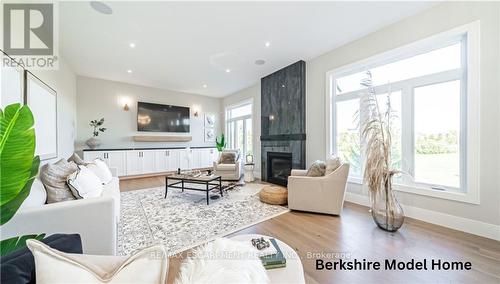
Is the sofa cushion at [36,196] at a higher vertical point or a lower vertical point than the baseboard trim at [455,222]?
higher

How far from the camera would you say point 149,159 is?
5727 millimetres

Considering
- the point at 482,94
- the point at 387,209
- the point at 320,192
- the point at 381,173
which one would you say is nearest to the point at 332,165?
the point at 320,192

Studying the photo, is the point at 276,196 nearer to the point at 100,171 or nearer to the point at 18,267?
the point at 100,171

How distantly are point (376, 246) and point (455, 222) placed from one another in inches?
48.6

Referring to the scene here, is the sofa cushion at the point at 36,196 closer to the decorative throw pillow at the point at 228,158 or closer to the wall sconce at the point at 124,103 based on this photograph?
the decorative throw pillow at the point at 228,158

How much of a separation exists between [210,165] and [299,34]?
5.17m

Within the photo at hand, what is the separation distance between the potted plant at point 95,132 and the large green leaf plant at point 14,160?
16.4ft

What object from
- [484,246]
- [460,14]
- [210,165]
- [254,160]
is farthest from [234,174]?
[460,14]

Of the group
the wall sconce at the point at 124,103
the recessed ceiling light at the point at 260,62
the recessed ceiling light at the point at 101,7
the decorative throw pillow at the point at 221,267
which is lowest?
the decorative throw pillow at the point at 221,267

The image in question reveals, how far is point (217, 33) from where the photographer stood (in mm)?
3070

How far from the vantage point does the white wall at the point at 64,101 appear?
3303mm

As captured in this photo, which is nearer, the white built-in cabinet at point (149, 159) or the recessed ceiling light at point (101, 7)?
the recessed ceiling light at point (101, 7)

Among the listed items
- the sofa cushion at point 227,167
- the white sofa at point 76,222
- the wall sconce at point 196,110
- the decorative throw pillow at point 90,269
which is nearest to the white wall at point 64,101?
the white sofa at point 76,222
